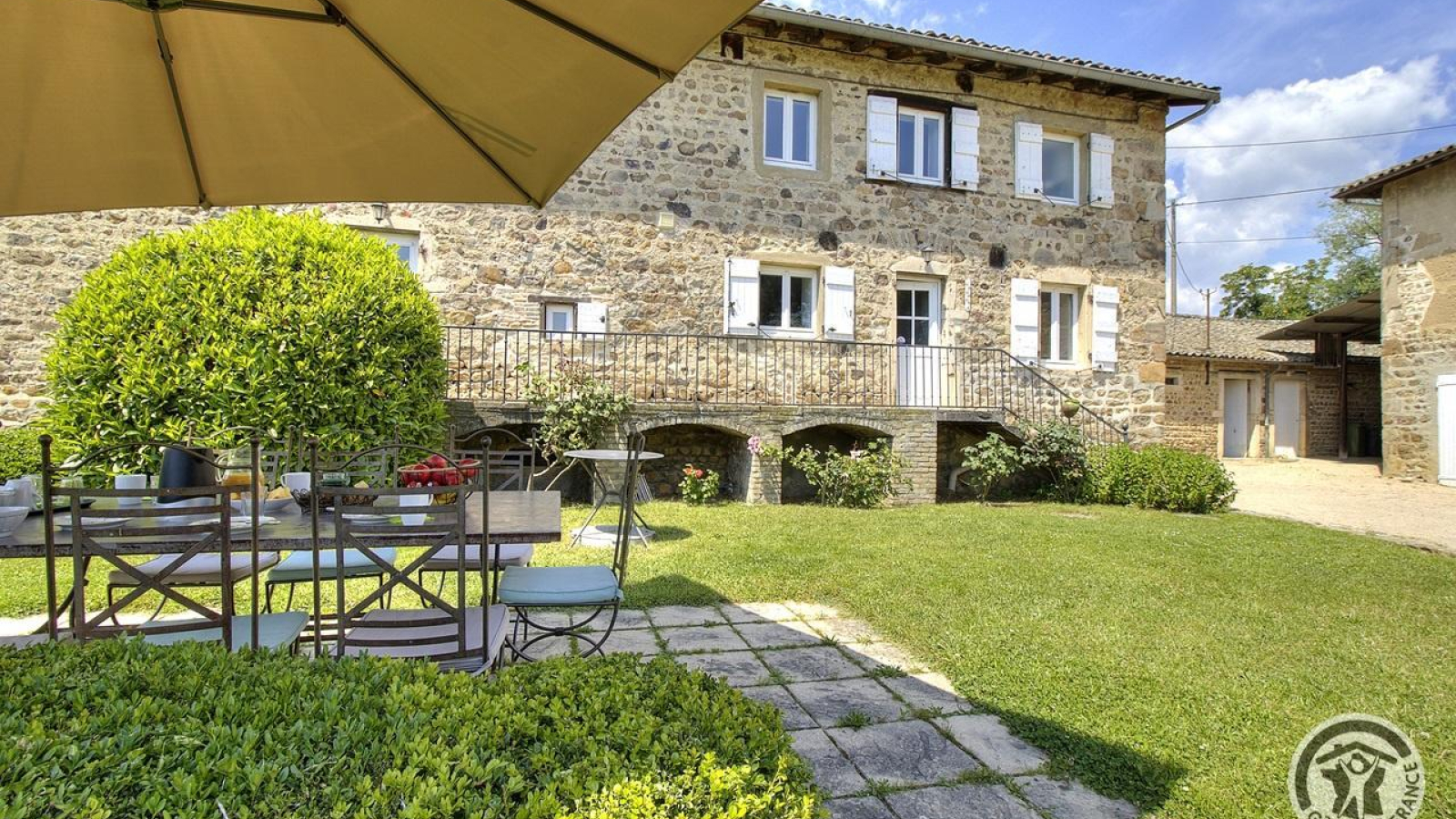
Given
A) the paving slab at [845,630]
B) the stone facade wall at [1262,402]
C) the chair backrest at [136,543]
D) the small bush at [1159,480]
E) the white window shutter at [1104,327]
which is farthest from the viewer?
the stone facade wall at [1262,402]

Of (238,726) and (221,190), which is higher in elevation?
(221,190)

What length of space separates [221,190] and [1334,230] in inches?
1475

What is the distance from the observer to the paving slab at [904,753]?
2.32m

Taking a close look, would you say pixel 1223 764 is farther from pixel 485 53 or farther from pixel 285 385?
pixel 285 385

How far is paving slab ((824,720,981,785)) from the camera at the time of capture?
7.61 feet

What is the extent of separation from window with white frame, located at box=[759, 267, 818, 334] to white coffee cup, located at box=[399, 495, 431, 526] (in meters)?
7.44

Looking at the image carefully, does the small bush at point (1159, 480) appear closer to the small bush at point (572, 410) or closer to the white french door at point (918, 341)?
the white french door at point (918, 341)

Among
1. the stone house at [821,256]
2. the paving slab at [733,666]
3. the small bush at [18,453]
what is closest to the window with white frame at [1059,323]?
the stone house at [821,256]

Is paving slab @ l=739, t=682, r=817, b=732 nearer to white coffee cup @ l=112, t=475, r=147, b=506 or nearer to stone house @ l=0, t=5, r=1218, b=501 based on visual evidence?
white coffee cup @ l=112, t=475, r=147, b=506

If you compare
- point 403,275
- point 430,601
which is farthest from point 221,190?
point 403,275

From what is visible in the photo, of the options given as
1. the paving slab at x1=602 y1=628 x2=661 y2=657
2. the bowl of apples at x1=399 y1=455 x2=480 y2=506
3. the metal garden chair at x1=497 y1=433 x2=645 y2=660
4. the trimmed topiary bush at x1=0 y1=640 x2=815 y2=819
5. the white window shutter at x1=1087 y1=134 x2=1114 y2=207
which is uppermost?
the white window shutter at x1=1087 y1=134 x2=1114 y2=207

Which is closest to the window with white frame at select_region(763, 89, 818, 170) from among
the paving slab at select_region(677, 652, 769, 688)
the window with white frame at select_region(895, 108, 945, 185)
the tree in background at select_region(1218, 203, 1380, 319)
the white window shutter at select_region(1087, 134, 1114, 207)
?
the window with white frame at select_region(895, 108, 945, 185)

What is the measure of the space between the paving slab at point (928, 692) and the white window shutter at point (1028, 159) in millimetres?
9388

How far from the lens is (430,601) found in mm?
2205
